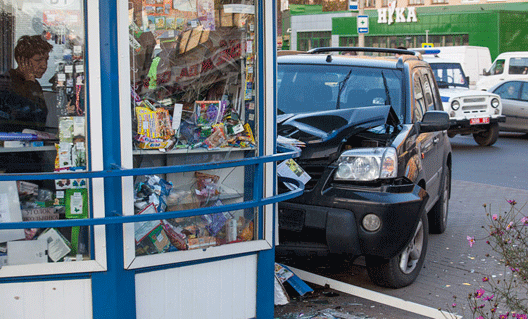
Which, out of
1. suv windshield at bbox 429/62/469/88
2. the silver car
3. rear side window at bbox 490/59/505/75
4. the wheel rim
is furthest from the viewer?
rear side window at bbox 490/59/505/75

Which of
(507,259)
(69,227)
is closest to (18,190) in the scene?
(69,227)

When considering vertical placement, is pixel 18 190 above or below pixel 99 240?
above

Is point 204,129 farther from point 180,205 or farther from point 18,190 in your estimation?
point 18,190

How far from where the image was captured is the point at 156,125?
3.85m

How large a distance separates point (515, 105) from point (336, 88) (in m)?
12.4

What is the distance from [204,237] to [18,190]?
1088 mm

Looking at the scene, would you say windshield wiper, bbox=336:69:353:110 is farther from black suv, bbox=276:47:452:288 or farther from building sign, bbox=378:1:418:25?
building sign, bbox=378:1:418:25

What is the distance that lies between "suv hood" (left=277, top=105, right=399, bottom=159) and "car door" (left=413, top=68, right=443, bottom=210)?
644 millimetres

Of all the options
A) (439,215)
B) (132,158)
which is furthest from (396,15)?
(132,158)

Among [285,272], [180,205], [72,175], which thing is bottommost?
[285,272]

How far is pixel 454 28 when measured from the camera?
43594 millimetres

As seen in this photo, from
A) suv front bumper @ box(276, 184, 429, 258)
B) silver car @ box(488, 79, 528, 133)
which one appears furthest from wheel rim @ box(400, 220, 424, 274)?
silver car @ box(488, 79, 528, 133)

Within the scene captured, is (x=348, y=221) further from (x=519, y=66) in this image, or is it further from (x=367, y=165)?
(x=519, y=66)

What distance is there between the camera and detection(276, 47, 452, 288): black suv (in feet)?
16.3
